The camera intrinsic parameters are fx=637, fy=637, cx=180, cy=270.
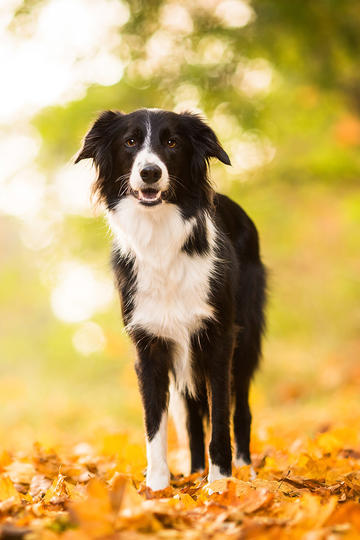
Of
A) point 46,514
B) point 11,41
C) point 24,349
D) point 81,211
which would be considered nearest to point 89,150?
point 46,514

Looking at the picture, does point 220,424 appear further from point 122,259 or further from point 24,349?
point 24,349

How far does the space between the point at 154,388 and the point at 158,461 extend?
0.38 metres

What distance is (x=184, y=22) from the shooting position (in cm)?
761

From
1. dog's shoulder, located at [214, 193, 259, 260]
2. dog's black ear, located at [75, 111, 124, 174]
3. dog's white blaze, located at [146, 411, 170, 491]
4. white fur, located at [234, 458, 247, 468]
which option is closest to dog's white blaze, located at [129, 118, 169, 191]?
dog's black ear, located at [75, 111, 124, 174]

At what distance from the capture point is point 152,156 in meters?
3.23

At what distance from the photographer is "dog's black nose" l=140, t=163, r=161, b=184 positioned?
3150mm

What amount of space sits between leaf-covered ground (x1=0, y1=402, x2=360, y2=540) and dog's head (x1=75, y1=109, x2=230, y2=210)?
1432 mm

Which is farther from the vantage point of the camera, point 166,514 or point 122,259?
point 122,259

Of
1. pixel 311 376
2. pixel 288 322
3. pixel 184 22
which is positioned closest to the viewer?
pixel 184 22

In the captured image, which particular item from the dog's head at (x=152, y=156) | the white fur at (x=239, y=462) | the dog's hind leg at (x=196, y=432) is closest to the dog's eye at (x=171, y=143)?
the dog's head at (x=152, y=156)

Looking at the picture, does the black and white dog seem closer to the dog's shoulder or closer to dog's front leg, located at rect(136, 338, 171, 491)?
dog's front leg, located at rect(136, 338, 171, 491)

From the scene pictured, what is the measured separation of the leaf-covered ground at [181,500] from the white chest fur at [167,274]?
2.66 ft

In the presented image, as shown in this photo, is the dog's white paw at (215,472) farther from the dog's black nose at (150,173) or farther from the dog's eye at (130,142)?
the dog's eye at (130,142)

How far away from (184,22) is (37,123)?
8.46 feet
